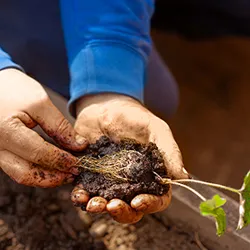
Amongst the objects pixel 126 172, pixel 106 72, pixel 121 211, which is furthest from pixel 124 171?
pixel 106 72

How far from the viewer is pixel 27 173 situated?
1311 millimetres

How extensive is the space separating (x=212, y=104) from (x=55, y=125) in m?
1.39

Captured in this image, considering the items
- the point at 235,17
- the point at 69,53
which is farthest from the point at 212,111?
the point at 69,53

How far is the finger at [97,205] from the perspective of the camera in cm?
125

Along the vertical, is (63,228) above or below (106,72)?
below

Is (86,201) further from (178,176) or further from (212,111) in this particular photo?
(212,111)

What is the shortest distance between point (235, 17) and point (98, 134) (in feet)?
4.03

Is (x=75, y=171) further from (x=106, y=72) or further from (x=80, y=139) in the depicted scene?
(x=106, y=72)

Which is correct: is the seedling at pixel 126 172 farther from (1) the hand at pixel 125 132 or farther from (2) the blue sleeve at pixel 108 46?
(2) the blue sleeve at pixel 108 46

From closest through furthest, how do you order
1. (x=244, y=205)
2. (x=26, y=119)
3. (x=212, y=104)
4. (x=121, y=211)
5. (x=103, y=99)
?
(x=244, y=205) → (x=121, y=211) → (x=26, y=119) → (x=103, y=99) → (x=212, y=104)

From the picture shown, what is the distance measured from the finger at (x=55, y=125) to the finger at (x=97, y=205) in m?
0.18

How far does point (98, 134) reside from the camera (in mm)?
1449

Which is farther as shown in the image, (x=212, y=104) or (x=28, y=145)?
(x=212, y=104)

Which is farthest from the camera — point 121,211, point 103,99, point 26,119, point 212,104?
point 212,104
